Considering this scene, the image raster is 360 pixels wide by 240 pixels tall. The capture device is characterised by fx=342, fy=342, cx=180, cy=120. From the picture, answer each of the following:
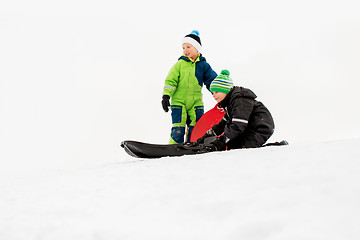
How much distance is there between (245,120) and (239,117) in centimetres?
6

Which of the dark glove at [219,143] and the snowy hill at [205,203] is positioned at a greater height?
the dark glove at [219,143]

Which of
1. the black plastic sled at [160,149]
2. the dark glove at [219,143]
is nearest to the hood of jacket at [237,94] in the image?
the dark glove at [219,143]

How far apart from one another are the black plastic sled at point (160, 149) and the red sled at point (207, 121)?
0.91 metres

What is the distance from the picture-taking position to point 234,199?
1.37m

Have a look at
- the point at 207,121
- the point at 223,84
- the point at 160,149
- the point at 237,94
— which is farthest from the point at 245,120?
the point at 207,121

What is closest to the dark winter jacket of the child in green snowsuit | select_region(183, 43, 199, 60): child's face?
the child in green snowsuit

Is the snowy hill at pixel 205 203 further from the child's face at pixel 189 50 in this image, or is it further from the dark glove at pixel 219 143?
the child's face at pixel 189 50

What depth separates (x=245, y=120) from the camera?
2977mm

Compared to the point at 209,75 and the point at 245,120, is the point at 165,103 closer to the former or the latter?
the point at 209,75

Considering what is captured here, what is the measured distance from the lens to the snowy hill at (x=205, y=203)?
1135mm

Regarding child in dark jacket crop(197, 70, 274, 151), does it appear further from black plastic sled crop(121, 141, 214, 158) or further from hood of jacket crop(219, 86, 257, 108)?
black plastic sled crop(121, 141, 214, 158)

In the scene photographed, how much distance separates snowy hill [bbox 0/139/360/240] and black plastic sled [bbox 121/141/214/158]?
0.94m

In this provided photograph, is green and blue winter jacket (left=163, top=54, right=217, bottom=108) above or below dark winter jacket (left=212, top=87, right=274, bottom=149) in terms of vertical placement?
above

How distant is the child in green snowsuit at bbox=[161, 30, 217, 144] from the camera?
4.10 m
